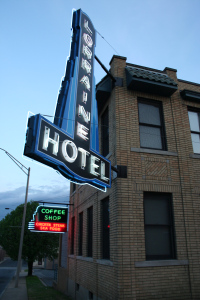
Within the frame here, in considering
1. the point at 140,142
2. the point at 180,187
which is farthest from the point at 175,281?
the point at 140,142

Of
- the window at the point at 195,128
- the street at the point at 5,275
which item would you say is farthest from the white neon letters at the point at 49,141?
the street at the point at 5,275

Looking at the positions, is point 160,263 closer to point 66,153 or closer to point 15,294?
point 66,153

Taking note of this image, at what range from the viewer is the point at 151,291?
740cm

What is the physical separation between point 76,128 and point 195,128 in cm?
541

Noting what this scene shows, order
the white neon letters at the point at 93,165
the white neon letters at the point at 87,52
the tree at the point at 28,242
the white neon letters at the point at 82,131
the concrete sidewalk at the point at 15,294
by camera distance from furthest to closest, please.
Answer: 1. the tree at the point at 28,242
2. the concrete sidewalk at the point at 15,294
3. the white neon letters at the point at 87,52
4. the white neon letters at the point at 82,131
5. the white neon letters at the point at 93,165

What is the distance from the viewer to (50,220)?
14.6 metres

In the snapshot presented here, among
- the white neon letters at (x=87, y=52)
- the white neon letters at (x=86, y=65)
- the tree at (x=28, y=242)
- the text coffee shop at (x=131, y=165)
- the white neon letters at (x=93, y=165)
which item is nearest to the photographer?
the white neon letters at (x=93, y=165)

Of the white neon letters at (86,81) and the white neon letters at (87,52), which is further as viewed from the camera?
the white neon letters at (87,52)

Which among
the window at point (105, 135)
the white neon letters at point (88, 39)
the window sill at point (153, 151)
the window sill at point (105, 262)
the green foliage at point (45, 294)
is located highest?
the white neon letters at point (88, 39)

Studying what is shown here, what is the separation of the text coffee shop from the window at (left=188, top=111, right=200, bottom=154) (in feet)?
0.14

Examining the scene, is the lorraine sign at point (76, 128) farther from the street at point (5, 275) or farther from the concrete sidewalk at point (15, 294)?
the street at point (5, 275)

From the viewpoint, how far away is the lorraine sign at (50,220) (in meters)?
14.3

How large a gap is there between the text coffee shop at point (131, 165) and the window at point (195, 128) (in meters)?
0.04

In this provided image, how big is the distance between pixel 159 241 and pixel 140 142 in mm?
3405
